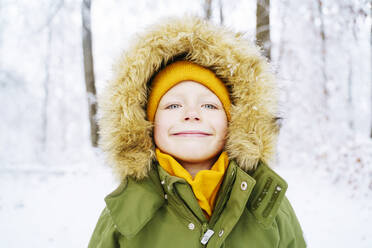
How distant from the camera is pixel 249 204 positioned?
4.98 feet

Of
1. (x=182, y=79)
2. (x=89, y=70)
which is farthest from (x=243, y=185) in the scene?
(x=89, y=70)

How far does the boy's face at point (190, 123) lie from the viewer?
148 cm

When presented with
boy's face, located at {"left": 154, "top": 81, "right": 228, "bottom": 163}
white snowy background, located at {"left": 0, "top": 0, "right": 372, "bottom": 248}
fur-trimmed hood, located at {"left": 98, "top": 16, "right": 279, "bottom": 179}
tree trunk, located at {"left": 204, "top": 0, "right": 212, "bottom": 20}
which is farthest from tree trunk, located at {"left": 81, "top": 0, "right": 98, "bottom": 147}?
boy's face, located at {"left": 154, "top": 81, "right": 228, "bottom": 163}

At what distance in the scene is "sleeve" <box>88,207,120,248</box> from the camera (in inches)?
57.7

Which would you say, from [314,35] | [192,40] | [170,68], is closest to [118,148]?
[170,68]

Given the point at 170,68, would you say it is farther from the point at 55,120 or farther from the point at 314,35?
the point at 55,120

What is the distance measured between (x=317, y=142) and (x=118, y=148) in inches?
338

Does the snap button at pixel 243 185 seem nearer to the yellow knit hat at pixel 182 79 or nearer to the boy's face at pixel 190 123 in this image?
the boy's face at pixel 190 123

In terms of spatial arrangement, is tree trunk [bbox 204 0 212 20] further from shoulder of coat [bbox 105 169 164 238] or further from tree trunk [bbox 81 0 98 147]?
shoulder of coat [bbox 105 169 164 238]

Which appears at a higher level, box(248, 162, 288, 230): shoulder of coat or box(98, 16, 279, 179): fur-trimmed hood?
box(98, 16, 279, 179): fur-trimmed hood

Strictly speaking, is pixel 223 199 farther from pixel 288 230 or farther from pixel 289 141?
pixel 289 141

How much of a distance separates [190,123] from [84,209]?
12.3 ft

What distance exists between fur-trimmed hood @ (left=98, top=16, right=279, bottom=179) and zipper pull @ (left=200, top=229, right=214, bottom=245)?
1.73 feet

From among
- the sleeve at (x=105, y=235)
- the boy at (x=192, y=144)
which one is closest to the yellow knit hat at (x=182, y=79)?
the boy at (x=192, y=144)
